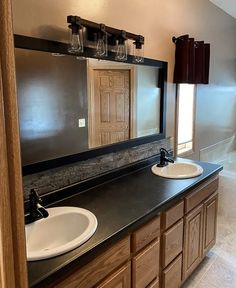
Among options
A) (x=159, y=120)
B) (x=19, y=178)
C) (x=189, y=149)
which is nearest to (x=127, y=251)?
(x=19, y=178)

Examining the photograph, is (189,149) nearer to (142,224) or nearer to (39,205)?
(142,224)

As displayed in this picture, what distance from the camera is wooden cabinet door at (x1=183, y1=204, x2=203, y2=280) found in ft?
6.61

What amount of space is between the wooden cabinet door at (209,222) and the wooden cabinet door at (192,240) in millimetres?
81

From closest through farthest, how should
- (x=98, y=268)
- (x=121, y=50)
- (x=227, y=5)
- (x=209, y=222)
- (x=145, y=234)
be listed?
(x=98, y=268), (x=145, y=234), (x=121, y=50), (x=209, y=222), (x=227, y=5)

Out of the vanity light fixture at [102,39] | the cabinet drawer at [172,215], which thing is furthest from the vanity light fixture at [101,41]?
the cabinet drawer at [172,215]

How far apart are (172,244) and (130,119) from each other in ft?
3.34

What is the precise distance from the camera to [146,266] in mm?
1584

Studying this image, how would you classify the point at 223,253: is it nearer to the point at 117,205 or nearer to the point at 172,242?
the point at 172,242

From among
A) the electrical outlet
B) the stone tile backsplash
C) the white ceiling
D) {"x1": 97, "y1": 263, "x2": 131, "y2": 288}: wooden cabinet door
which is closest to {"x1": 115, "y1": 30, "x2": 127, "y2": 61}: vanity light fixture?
the electrical outlet

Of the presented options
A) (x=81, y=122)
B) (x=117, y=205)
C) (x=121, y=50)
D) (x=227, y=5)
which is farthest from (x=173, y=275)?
(x=227, y=5)

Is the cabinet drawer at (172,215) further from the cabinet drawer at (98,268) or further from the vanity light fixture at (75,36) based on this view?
the vanity light fixture at (75,36)

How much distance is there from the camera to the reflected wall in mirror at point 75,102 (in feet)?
4.97

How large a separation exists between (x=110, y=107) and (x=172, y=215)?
2.94ft

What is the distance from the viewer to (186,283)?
219 centimetres
